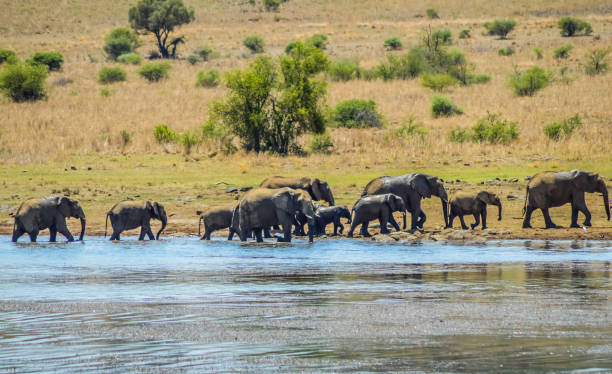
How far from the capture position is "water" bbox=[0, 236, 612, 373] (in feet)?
27.2

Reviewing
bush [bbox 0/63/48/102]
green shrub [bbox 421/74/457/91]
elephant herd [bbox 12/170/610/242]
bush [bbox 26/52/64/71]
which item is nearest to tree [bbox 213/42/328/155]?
elephant herd [bbox 12/170/610/242]

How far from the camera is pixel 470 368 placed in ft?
25.7

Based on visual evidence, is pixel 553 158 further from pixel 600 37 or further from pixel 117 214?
pixel 600 37

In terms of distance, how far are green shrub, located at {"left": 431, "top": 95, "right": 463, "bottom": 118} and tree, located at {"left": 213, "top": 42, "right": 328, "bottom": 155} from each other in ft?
31.2

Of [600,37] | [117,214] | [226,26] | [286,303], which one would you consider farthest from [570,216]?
[226,26]

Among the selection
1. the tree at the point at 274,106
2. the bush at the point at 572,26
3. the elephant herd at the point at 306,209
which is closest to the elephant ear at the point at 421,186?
the elephant herd at the point at 306,209

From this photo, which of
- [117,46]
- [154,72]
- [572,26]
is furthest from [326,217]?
[572,26]

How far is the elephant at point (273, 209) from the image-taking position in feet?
63.6

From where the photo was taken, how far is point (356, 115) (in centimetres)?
4153

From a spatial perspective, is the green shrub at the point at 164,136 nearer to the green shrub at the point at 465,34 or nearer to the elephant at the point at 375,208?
the elephant at the point at 375,208

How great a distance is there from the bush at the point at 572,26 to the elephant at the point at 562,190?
7139cm

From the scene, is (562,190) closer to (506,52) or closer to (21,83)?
(21,83)

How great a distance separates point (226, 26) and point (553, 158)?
277 feet

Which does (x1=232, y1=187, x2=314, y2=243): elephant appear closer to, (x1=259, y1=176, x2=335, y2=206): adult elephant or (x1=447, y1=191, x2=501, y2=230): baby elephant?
(x1=259, y1=176, x2=335, y2=206): adult elephant
